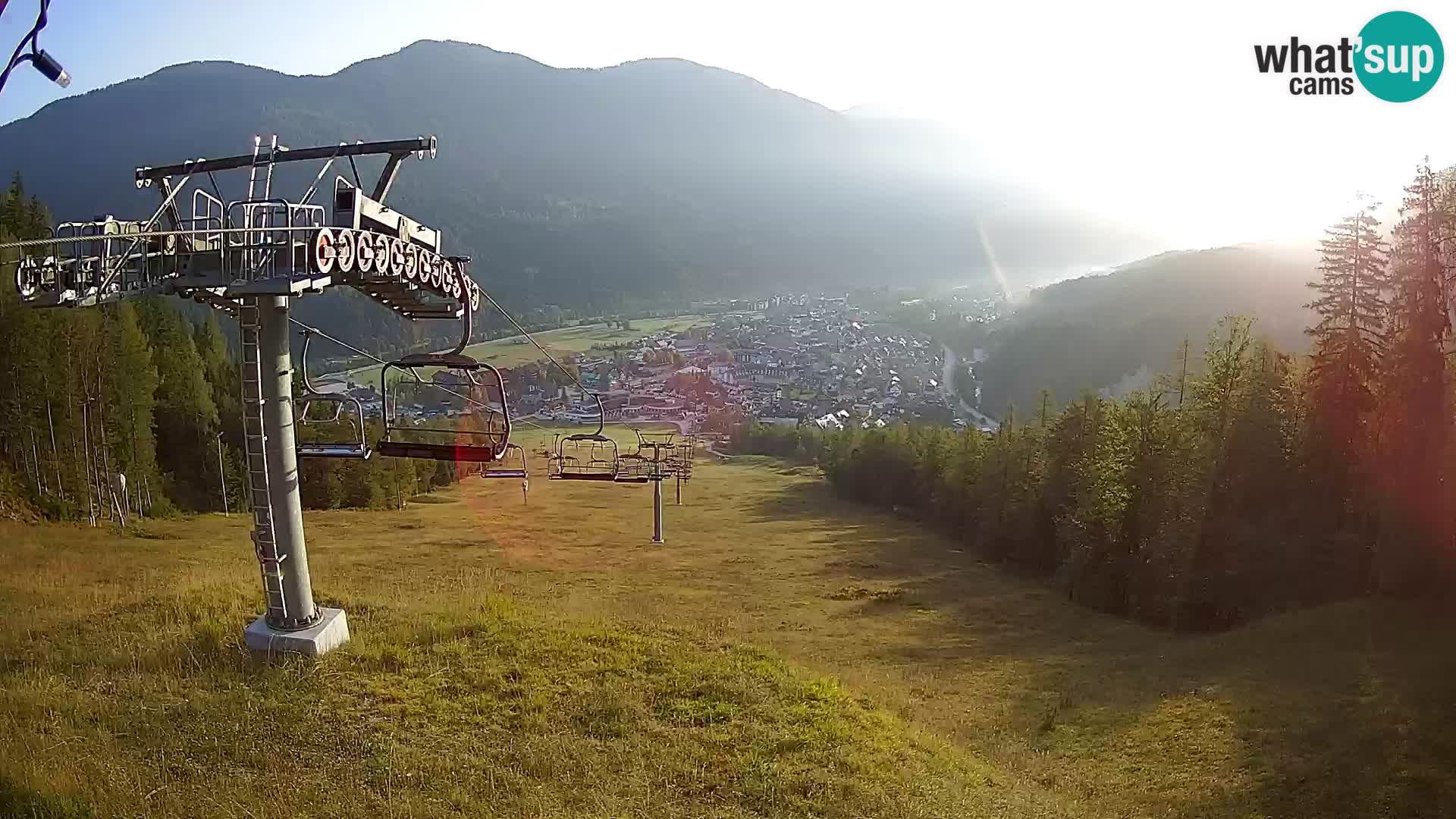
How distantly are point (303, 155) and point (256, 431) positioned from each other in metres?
4.08

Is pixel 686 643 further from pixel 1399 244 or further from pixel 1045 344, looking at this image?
pixel 1045 344

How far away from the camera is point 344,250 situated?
999cm

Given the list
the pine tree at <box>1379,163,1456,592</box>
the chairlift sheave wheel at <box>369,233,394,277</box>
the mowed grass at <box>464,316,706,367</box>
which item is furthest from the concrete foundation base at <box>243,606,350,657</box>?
the mowed grass at <box>464,316,706,367</box>

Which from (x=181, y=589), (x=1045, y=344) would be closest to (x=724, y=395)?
(x=1045, y=344)

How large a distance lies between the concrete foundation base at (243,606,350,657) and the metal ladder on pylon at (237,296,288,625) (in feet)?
3.39

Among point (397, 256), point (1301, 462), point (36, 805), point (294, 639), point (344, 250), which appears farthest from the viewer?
point (1301, 462)

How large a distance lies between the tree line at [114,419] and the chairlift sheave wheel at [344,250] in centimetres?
2068

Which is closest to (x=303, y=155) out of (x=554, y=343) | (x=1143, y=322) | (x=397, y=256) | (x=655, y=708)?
(x=397, y=256)

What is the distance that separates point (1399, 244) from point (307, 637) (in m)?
31.6

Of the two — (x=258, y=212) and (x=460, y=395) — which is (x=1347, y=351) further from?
(x=258, y=212)

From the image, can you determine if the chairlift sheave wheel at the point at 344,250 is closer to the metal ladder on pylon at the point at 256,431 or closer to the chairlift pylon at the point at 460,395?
the chairlift pylon at the point at 460,395

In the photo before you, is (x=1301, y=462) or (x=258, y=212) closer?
(x=258, y=212)

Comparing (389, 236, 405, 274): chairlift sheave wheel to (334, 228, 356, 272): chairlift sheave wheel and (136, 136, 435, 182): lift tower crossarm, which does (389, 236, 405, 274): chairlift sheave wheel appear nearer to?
(334, 228, 356, 272): chairlift sheave wheel

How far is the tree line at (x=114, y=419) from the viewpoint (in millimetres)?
36156
